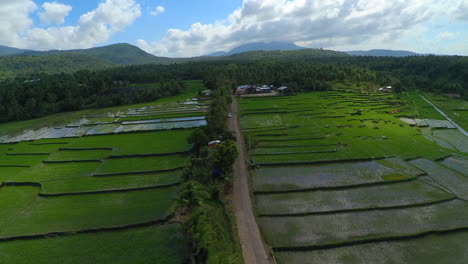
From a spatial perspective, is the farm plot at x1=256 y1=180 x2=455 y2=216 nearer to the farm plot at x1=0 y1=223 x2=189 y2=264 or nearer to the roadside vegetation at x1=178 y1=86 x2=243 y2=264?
the roadside vegetation at x1=178 y1=86 x2=243 y2=264

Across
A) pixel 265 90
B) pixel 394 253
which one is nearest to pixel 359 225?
pixel 394 253

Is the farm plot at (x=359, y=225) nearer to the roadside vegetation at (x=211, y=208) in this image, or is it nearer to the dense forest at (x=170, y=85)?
the roadside vegetation at (x=211, y=208)

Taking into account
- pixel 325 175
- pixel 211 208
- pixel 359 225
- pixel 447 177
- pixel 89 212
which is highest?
pixel 211 208

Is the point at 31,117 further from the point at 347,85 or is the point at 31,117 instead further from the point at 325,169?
the point at 347,85

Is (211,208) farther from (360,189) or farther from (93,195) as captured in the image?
(360,189)

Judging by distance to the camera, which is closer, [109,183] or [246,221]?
[246,221]

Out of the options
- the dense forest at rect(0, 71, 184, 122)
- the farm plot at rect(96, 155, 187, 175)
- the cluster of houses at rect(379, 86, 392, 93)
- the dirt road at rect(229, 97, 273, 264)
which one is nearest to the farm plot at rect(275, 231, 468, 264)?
the dirt road at rect(229, 97, 273, 264)

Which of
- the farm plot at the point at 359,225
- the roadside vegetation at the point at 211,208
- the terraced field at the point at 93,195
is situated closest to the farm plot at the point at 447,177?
the farm plot at the point at 359,225
